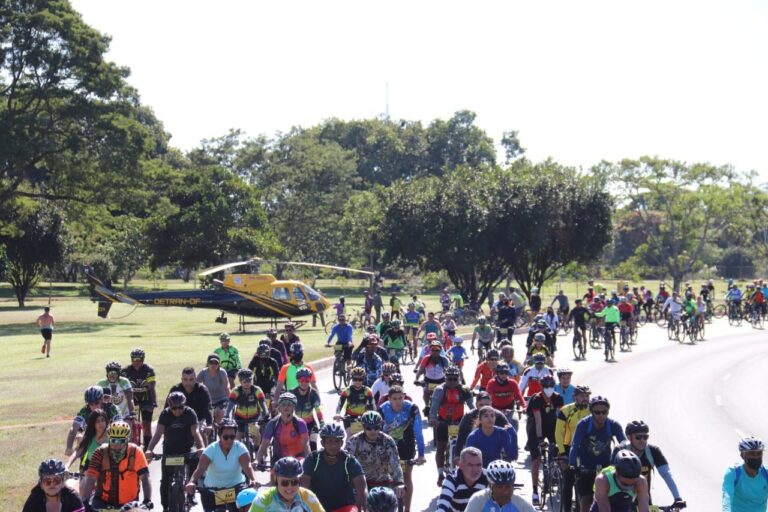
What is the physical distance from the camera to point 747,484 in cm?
838

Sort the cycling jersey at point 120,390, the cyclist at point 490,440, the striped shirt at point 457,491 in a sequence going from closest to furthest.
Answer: the striped shirt at point 457,491 < the cyclist at point 490,440 < the cycling jersey at point 120,390

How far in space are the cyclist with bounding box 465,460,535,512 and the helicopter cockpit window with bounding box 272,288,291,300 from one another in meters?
35.2

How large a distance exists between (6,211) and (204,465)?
50.5 m

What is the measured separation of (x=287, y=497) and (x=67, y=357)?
1028 inches

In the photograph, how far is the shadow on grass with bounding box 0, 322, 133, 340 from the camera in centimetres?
4247

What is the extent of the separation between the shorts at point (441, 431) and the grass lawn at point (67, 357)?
508cm

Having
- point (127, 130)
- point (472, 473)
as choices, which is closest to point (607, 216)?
point (127, 130)

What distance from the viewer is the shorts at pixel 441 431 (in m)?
12.4

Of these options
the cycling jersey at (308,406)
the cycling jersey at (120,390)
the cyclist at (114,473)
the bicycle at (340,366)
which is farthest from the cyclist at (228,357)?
the cyclist at (114,473)

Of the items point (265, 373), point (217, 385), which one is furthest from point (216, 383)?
point (265, 373)

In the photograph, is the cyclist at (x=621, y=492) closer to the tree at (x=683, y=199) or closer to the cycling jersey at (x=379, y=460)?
the cycling jersey at (x=379, y=460)

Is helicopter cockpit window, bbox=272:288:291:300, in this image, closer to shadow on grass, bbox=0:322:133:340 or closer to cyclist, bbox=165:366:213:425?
shadow on grass, bbox=0:322:133:340

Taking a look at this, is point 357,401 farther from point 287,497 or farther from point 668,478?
point 287,497

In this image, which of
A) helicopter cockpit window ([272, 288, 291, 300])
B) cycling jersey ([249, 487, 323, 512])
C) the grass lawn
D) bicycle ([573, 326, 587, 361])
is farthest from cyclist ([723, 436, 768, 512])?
helicopter cockpit window ([272, 288, 291, 300])
